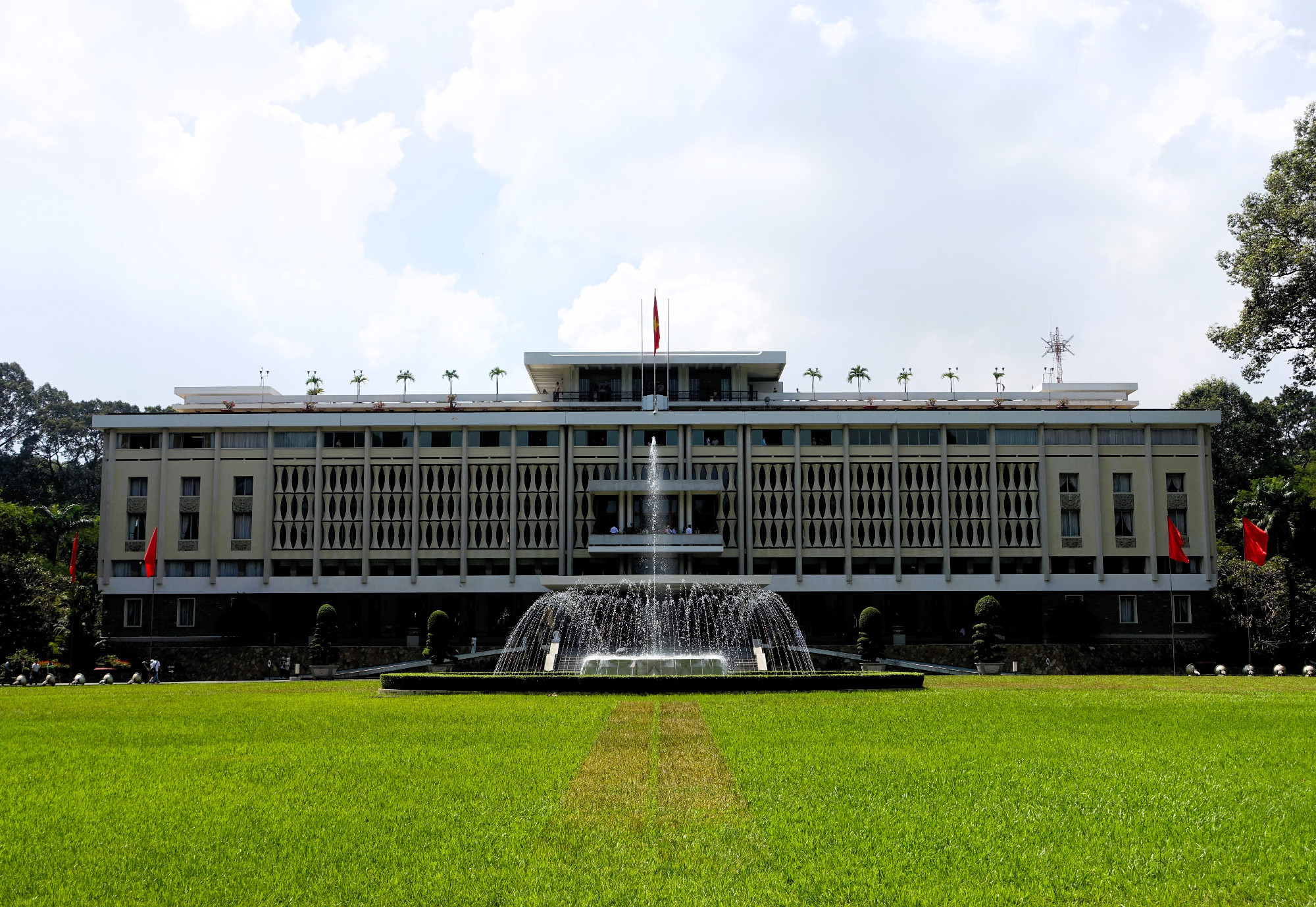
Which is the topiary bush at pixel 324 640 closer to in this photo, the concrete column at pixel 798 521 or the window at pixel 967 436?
the concrete column at pixel 798 521

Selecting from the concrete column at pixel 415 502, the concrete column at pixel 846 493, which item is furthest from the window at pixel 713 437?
the concrete column at pixel 415 502

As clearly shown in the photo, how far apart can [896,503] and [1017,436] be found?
742cm

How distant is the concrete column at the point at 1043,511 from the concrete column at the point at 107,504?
138 ft

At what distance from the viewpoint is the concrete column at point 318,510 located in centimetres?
6062

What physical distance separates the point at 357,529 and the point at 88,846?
168ft

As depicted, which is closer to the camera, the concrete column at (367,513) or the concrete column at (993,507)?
the concrete column at (993,507)

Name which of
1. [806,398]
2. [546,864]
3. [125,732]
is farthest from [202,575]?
[546,864]

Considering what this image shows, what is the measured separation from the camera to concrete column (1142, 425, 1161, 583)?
60125mm

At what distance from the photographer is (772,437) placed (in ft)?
205

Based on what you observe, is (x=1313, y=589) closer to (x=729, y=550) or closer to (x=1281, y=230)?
(x=1281, y=230)

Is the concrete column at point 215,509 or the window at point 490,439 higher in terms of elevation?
the window at point 490,439

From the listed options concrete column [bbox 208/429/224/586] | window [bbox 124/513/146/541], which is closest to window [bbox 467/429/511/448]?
concrete column [bbox 208/429/224/586]

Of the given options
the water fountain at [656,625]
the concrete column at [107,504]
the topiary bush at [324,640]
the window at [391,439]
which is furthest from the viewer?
the window at [391,439]

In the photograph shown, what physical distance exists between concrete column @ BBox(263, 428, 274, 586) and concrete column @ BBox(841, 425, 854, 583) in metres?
29.5
